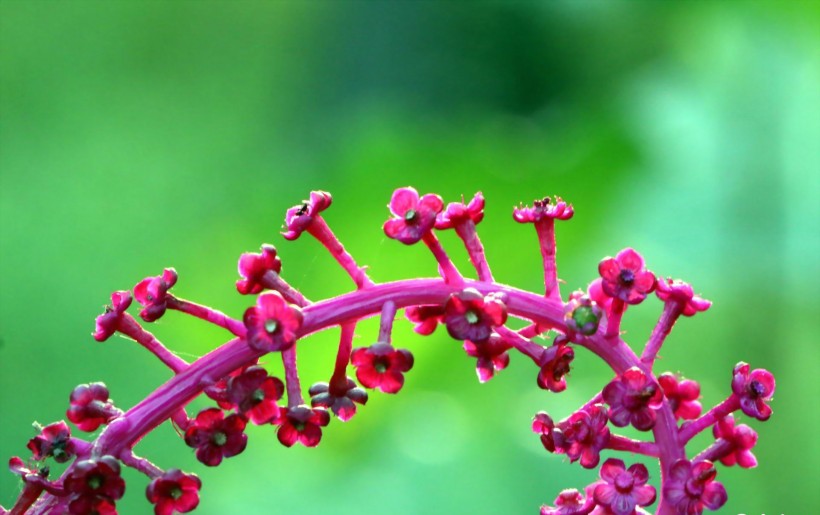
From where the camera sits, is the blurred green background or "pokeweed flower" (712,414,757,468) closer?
"pokeweed flower" (712,414,757,468)

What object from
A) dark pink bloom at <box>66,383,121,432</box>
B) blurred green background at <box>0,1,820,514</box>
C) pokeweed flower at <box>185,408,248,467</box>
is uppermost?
blurred green background at <box>0,1,820,514</box>

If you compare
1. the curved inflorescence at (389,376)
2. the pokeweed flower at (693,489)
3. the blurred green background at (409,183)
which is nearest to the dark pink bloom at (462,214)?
the curved inflorescence at (389,376)

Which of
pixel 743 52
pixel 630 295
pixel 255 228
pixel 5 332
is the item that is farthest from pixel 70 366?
pixel 630 295

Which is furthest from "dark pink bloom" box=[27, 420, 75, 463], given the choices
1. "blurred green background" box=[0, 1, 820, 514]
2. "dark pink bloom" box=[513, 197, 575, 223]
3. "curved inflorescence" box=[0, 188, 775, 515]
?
"blurred green background" box=[0, 1, 820, 514]

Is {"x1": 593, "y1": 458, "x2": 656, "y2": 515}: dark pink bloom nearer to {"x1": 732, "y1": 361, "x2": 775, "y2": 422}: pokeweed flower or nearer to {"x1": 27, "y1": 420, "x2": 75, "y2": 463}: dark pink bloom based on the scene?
{"x1": 732, "y1": 361, "x2": 775, "y2": 422}: pokeweed flower

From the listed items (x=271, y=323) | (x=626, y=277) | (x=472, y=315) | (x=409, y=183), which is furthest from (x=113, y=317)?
(x=409, y=183)

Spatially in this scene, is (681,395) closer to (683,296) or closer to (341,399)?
(683,296)
